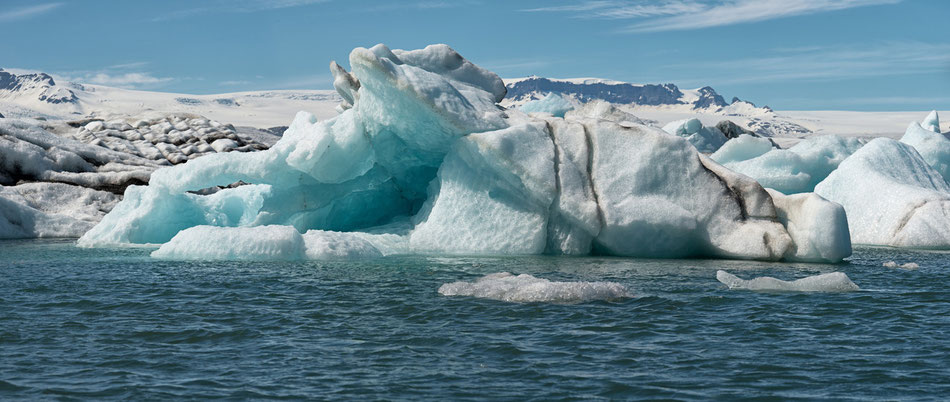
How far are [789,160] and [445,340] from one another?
68.5 ft

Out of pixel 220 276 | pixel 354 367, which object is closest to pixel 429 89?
pixel 220 276

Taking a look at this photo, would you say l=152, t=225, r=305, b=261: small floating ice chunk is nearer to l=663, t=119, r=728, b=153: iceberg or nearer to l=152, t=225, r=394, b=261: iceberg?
l=152, t=225, r=394, b=261: iceberg

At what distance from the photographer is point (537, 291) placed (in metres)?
11.3

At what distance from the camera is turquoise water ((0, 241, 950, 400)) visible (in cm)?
717

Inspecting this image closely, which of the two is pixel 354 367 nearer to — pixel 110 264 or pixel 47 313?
pixel 47 313

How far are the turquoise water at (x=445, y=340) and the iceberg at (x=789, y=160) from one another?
42.6 feet

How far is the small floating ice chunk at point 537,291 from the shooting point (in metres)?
11.2

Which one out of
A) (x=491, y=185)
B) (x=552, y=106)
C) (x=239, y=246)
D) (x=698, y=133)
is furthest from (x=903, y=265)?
(x=698, y=133)

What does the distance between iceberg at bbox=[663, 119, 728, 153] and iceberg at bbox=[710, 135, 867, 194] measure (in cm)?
733

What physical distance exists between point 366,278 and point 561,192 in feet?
18.5

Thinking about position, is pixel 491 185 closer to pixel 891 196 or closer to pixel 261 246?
pixel 261 246

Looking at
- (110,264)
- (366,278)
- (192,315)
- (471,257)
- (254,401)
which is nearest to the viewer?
(254,401)

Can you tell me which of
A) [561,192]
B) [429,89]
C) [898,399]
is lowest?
[898,399]

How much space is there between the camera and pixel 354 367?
308 inches
